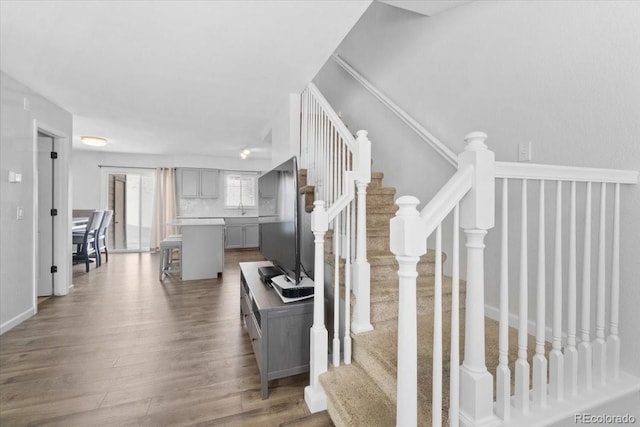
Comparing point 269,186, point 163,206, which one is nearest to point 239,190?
point 163,206

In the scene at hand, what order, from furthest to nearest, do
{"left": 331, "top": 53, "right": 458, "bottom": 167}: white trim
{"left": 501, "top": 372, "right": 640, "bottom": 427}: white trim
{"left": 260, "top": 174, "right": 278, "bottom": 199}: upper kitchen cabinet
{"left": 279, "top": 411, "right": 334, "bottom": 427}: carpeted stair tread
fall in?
{"left": 260, "top": 174, "right": 278, "bottom": 199}: upper kitchen cabinet
{"left": 331, "top": 53, "right": 458, "bottom": 167}: white trim
{"left": 279, "top": 411, "right": 334, "bottom": 427}: carpeted stair tread
{"left": 501, "top": 372, "right": 640, "bottom": 427}: white trim

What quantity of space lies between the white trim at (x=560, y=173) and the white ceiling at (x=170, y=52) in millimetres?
1555

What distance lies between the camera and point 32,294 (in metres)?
3.14

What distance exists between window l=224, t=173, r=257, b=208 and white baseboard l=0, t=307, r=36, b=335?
16.9 feet

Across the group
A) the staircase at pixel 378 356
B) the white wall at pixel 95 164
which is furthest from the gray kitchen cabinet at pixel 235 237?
the staircase at pixel 378 356

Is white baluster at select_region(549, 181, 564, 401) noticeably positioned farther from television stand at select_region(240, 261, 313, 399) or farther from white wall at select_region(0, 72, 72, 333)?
white wall at select_region(0, 72, 72, 333)

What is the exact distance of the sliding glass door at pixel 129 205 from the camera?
717 cm

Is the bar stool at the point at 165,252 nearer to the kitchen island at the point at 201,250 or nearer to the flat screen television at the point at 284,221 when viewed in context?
the kitchen island at the point at 201,250

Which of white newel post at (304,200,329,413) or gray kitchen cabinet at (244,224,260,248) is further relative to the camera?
gray kitchen cabinet at (244,224,260,248)

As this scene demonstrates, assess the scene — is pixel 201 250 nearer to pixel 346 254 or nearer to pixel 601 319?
pixel 346 254

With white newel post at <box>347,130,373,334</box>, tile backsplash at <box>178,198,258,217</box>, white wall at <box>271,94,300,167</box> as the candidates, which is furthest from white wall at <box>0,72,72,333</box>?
tile backsplash at <box>178,198,258,217</box>

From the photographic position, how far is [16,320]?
2.85 meters

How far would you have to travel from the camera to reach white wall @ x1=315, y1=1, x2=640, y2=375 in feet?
4.60

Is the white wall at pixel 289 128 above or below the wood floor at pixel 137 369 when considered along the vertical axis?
above
